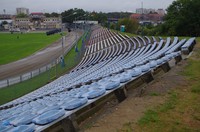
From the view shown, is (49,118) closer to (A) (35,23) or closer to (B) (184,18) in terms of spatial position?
(B) (184,18)

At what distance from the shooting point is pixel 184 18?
43.7 metres

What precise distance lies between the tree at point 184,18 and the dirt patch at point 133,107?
37.0 m

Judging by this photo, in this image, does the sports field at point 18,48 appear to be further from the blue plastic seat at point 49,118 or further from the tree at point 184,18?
the blue plastic seat at point 49,118

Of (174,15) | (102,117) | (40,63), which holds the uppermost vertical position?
(174,15)

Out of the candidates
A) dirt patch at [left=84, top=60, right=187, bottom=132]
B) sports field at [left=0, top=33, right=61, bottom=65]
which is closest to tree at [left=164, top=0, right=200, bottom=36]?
sports field at [left=0, top=33, right=61, bottom=65]

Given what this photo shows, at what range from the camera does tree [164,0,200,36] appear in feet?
141

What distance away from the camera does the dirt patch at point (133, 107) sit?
5.39 metres

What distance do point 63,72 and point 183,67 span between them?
16129 millimetres

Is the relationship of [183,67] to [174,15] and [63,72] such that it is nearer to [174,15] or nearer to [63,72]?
[63,72]

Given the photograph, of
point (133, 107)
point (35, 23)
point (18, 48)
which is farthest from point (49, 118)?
point (35, 23)

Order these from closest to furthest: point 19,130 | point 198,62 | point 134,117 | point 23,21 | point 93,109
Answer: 1. point 19,130
2. point 134,117
3. point 93,109
4. point 198,62
5. point 23,21

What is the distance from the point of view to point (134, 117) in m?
5.74

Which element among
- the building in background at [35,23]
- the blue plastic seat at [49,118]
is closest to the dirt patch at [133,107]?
the blue plastic seat at [49,118]

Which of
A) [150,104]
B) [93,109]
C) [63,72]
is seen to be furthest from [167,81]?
[63,72]
